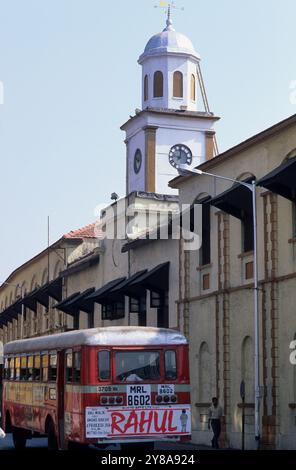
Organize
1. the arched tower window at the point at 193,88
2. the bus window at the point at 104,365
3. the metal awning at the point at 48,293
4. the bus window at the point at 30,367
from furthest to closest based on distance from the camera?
the arched tower window at the point at 193,88 → the metal awning at the point at 48,293 → the bus window at the point at 30,367 → the bus window at the point at 104,365

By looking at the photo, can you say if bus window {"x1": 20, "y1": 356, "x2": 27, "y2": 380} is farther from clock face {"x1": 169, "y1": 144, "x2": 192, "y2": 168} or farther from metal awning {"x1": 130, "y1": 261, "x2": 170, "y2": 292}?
clock face {"x1": 169, "y1": 144, "x2": 192, "y2": 168}

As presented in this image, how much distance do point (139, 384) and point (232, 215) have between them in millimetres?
11765

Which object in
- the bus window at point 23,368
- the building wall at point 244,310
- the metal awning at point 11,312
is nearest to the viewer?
the bus window at point 23,368

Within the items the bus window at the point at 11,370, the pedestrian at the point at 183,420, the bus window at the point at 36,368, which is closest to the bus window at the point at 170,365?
the pedestrian at the point at 183,420

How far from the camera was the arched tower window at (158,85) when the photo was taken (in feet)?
209

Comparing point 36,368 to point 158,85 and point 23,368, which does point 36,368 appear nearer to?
point 23,368

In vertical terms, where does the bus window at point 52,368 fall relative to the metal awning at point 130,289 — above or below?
below

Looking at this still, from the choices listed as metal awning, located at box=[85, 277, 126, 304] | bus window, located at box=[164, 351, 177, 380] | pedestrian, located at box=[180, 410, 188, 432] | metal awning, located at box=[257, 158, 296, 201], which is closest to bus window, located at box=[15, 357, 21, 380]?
bus window, located at box=[164, 351, 177, 380]

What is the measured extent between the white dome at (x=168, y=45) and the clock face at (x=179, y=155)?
6.02 meters

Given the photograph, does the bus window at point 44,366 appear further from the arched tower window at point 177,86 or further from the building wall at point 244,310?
the arched tower window at point 177,86

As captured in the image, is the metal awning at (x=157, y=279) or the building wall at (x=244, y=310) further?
the metal awning at (x=157, y=279)

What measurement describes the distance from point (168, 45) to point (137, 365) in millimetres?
42684

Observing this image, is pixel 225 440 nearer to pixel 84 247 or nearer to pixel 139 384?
pixel 139 384

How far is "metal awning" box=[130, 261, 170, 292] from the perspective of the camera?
41.6m
